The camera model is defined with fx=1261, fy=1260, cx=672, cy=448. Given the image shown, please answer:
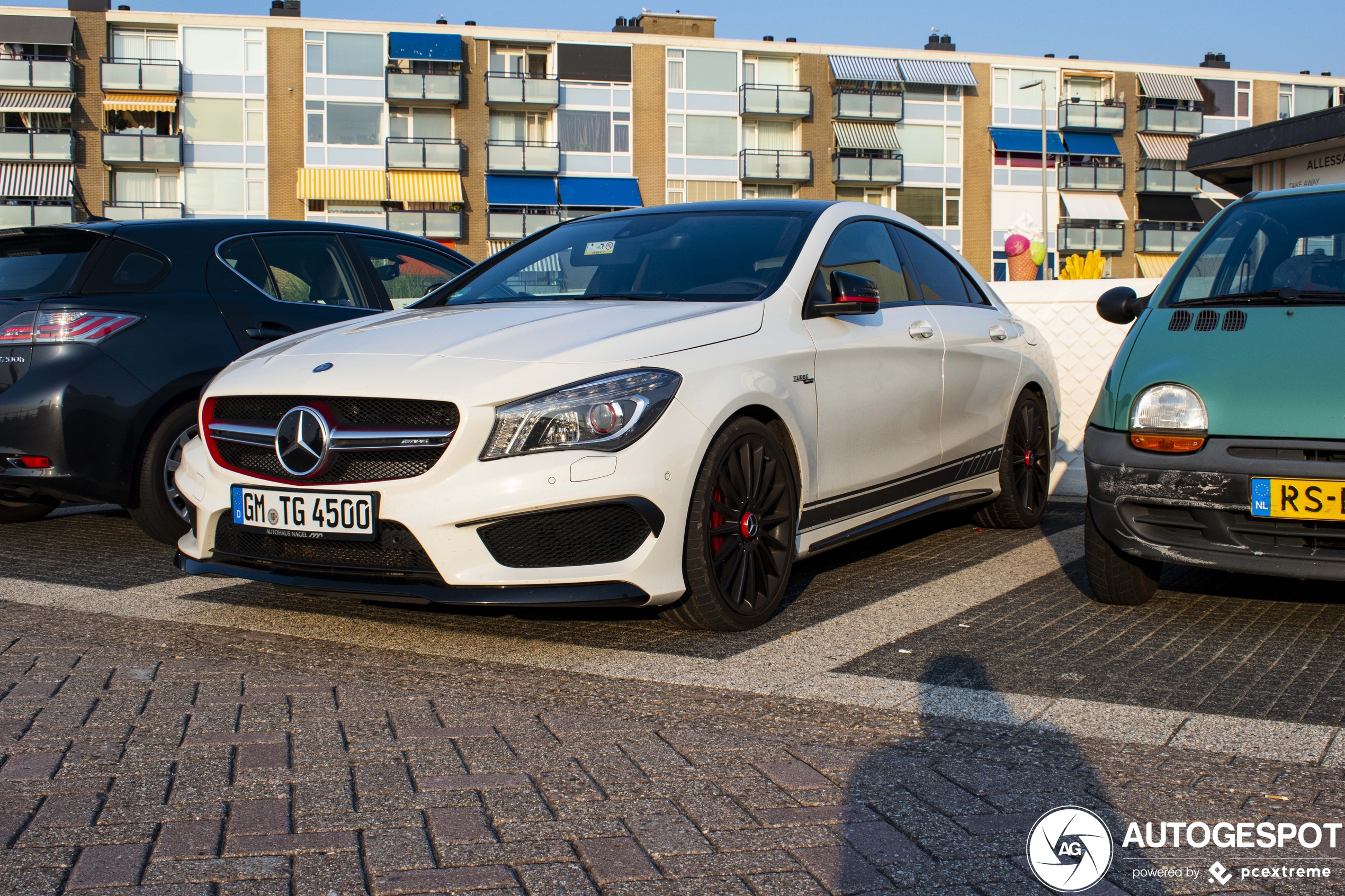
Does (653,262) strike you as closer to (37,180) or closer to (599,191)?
(599,191)

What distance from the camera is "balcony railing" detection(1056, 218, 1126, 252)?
56.9 metres

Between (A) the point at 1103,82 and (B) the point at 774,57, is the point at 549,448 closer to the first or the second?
(B) the point at 774,57

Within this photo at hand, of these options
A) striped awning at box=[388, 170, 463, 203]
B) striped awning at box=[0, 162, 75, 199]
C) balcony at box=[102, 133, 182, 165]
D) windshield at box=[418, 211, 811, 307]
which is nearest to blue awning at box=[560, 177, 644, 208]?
striped awning at box=[388, 170, 463, 203]

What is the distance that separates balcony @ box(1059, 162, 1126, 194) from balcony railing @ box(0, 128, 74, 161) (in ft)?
137

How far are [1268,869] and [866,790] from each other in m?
0.81

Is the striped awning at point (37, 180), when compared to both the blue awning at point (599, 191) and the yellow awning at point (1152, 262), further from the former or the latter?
the yellow awning at point (1152, 262)

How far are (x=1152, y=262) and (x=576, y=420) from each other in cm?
5935

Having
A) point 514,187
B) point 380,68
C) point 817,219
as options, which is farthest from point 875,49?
point 817,219

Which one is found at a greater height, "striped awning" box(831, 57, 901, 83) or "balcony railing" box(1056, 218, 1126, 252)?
"striped awning" box(831, 57, 901, 83)

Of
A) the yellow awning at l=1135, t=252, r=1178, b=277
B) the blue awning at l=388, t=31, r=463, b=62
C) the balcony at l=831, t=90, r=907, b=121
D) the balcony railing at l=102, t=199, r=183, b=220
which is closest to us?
the balcony railing at l=102, t=199, r=183, b=220

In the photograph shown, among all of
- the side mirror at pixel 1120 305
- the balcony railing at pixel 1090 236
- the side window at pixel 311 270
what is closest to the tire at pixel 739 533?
the side mirror at pixel 1120 305

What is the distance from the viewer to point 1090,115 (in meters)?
57.8

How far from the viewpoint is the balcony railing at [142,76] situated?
48125 mm

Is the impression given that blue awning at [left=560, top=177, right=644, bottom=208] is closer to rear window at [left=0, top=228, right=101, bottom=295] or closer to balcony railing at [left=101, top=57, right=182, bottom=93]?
balcony railing at [left=101, top=57, right=182, bottom=93]
